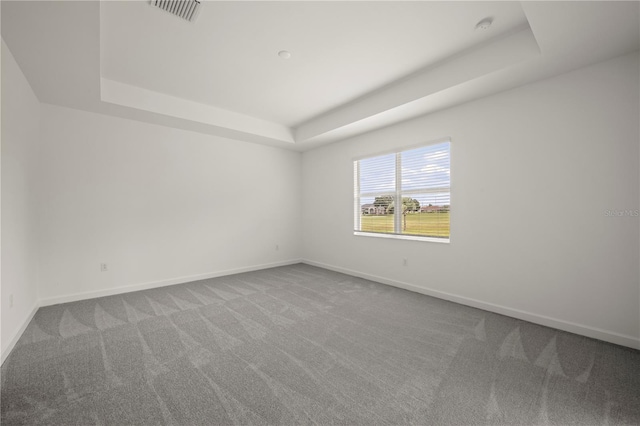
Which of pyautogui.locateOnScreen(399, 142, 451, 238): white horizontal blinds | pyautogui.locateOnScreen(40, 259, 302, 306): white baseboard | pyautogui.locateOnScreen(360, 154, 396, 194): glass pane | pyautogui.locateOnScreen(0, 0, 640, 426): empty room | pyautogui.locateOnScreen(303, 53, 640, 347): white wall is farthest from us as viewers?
pyautogui.locateOnScreen(360, 154, 396, 194): glass pane

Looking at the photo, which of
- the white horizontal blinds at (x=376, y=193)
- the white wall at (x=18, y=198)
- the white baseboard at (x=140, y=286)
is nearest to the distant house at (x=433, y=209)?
the white horizontal blinds at (x=376, y=193)

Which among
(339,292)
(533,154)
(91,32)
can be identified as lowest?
(339,292)

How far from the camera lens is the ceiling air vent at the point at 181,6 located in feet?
6.81

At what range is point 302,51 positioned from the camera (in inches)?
107

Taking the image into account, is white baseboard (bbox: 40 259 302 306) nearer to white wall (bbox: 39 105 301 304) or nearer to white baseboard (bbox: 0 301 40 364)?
white wall (bbox: 39 105 301 304)

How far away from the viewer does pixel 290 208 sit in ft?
19.3

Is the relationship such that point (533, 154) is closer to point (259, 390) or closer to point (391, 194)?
point (391, 194)

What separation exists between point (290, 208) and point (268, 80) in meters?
3.01

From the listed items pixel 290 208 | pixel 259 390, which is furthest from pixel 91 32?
pixel 290 208

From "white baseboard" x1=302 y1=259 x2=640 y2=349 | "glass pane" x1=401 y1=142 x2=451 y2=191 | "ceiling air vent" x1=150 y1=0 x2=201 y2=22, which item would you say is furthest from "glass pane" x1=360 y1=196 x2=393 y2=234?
"ceiling air vent" x1=150 y1=0 x2=201 y2=22

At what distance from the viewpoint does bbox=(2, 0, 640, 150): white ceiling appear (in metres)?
2.03

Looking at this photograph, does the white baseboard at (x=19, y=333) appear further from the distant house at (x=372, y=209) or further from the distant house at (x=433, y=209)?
the distant house at (x=433, y=209)

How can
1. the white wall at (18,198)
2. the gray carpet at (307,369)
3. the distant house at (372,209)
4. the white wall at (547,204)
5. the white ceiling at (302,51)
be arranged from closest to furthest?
the gray carpet at (307,369) < the white ceiling at (302,51) < the white wall at (18,198) < the white wall at (547,204) < the distant house at (372,209)

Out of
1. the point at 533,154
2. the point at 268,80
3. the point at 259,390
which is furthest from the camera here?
the point at 268,80
